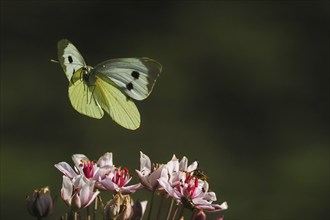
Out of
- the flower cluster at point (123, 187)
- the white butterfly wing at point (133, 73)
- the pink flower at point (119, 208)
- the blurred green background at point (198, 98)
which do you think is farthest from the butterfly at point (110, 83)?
the blurred green background at point (198, 98)

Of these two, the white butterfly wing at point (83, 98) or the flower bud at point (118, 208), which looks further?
the white butterfly wing at point (83, 98)

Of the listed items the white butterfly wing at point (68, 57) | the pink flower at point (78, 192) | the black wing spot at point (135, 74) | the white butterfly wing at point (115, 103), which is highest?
the white butterfly wing at point (68, 57)

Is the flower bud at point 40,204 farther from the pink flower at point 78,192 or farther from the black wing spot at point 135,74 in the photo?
the black wing spot at point 135,74

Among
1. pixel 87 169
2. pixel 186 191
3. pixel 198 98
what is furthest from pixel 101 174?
pixel 198 98

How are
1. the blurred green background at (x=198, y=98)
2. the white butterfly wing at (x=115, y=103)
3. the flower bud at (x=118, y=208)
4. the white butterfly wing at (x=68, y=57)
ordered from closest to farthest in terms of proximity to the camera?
the flower bud at (x=118, y=208), the white butterfly wing at (x=68, y=57), the white butterfly wing at (x=115, y=103), the blurred green background at (x=198, y=98)

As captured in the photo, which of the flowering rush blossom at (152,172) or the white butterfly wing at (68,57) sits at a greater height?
the white butterfly wing at (68,57)

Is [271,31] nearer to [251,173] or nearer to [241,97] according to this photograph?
[241,97]

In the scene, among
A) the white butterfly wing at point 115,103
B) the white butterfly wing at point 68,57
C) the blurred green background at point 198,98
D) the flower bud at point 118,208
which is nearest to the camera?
the flower bud at point 118,208

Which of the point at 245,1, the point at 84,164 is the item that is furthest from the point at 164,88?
the point at 84,164

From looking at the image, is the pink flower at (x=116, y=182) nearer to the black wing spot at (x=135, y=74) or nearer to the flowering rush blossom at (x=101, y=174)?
the flowering rush blossom at (x=101, y=174)

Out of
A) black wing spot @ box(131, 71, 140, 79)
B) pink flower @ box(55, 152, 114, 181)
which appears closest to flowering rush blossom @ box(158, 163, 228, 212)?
pink flower @ box(55, 152, 114, 181)
